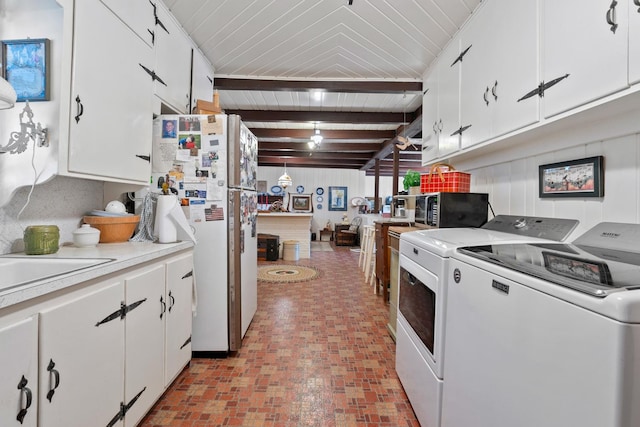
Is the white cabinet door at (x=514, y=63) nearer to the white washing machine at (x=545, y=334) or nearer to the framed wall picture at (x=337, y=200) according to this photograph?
the white washing machine at (x=545, y=334)

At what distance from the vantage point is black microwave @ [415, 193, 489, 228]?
2002 millimetres

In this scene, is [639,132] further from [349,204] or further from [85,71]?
[349,204]

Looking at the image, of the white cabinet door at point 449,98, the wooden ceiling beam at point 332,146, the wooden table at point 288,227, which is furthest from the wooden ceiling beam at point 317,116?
the wooden table at point 288,227

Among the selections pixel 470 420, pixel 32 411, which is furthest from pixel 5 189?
pixel 470 420

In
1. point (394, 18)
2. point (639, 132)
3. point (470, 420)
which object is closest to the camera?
point (470, 420)

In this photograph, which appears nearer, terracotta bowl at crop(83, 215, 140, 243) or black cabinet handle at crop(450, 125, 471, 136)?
terracotta bowl at crop(83, 215, 140, 243)

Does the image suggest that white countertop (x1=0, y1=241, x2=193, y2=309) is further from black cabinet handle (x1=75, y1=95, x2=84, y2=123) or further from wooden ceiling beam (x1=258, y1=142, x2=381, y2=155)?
wooden ceiling beam (x1=258, y1=142, x2=381, y2=155)

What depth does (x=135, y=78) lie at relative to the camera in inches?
65.9

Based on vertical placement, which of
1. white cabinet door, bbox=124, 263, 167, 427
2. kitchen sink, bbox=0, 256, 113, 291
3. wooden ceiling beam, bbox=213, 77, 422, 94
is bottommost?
white cabinet door, bbox=124, 263, 167, 427

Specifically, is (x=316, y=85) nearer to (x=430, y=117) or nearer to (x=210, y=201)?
(x=430, y=117)

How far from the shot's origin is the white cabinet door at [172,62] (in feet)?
6.31

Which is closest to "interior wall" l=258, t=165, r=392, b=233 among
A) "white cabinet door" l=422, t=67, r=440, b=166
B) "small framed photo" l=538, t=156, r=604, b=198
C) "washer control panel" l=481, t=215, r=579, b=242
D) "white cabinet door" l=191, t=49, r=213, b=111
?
"white cabinet door" l=191, t=49, r=213, b=111

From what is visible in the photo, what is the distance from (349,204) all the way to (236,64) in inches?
290

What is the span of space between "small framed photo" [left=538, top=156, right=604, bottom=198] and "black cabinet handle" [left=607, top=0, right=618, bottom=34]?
559 mm
